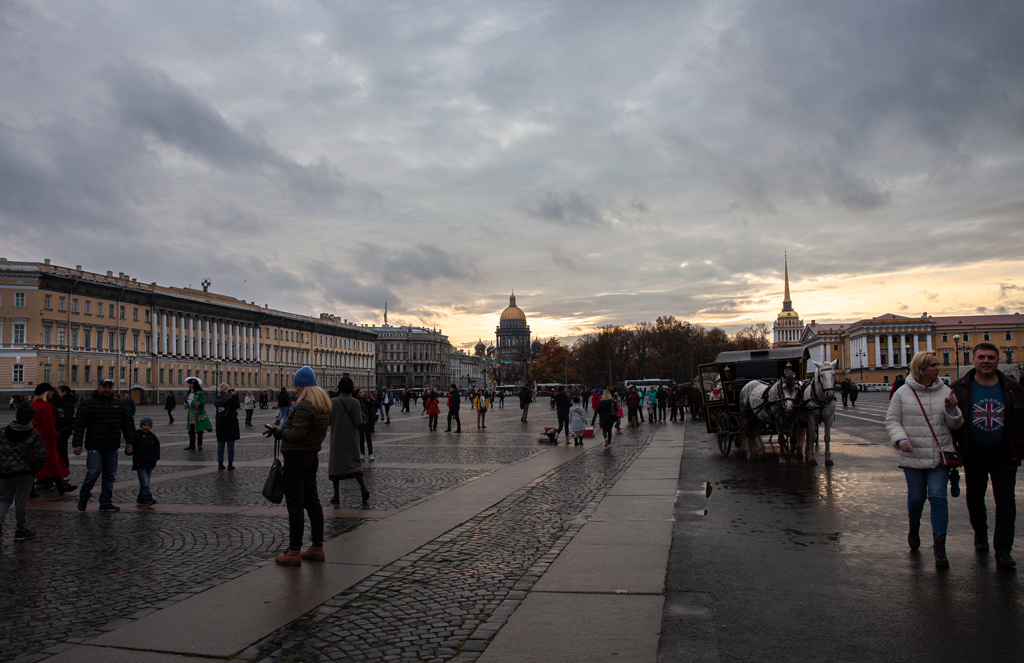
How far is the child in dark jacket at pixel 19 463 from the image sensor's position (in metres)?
8.41

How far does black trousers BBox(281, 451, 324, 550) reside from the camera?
7219 millimetres

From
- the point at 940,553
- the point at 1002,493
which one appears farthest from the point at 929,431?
the point at 940,553


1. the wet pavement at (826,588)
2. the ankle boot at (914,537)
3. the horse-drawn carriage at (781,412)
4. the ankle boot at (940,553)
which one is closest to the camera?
the wet pavement at (826,588)

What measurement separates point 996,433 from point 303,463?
20.1ft

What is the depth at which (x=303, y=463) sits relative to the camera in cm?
735

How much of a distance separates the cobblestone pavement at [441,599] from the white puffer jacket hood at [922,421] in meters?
3.33

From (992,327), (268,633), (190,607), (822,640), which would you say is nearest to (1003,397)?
(822,640)

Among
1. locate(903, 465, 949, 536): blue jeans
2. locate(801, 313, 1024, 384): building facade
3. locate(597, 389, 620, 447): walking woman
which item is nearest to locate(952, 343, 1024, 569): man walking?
locate(903, 465, 949, 536): blue jeans

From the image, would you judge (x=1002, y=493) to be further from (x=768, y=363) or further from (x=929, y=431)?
(x=768, y=363)

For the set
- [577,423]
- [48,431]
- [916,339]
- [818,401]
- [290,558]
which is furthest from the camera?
[916,339]

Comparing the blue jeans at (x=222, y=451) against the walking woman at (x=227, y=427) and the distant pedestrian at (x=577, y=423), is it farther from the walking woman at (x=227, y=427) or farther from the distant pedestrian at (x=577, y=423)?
the distant pedestrian at (x=577, y=423)

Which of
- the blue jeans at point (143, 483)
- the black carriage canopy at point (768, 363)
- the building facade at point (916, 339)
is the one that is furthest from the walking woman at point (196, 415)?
the building facade at point (916, 339)

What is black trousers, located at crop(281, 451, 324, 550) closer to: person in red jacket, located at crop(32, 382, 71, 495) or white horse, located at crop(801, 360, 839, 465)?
person in red jacket, located at crop(32, 382, 71, 495)

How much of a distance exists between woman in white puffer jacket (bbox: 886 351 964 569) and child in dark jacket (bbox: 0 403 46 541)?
8831 mm
